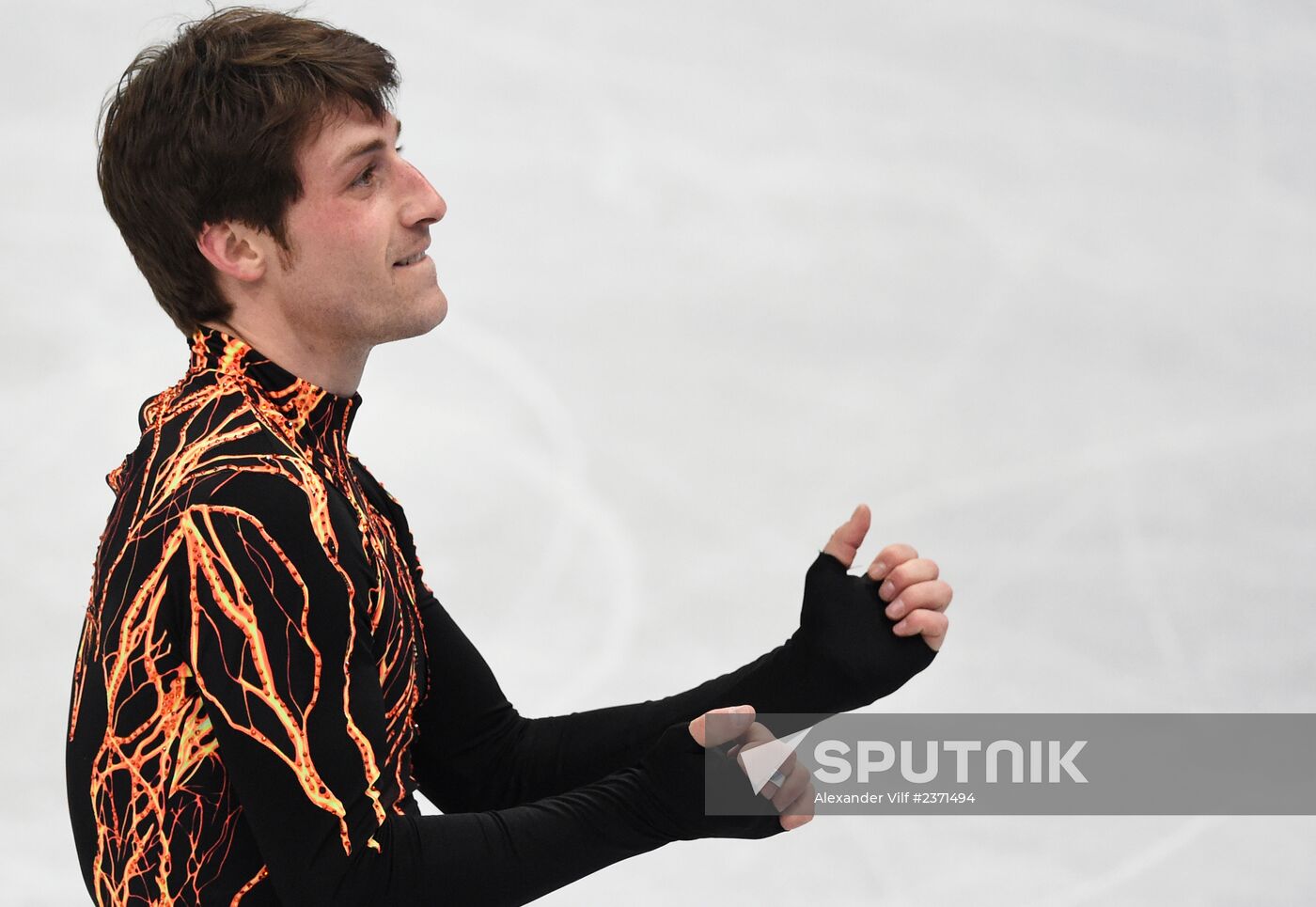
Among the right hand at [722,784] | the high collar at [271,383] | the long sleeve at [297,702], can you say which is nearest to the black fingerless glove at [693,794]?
the right hand at [722,784]

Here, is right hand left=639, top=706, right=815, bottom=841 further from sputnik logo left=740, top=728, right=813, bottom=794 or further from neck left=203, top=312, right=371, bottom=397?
neck left=203, top=312, right=371, bottom=397

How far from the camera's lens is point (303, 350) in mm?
1631

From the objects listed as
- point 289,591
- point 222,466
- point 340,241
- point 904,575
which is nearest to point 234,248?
point 340,241

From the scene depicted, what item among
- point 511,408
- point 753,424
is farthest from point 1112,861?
point 511,408

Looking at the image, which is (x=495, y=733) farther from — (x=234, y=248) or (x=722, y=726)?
(x=234, y=248)

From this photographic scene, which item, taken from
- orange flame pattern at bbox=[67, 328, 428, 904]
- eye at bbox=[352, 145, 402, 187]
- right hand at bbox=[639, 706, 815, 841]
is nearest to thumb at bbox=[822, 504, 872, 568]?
right hand at bbox=[639, 706, 815, 841]

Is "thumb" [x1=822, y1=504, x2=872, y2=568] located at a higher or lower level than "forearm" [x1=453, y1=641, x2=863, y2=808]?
higher

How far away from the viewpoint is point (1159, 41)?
206 inches

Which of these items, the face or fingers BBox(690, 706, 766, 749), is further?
the face

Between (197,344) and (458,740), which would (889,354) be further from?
(197,344)

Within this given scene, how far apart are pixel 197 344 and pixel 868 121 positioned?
379cm

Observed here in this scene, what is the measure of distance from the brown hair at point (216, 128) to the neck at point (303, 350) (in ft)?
0.09

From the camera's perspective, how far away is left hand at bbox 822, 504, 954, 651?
1638 millimetres

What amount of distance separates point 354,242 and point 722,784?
63cm
